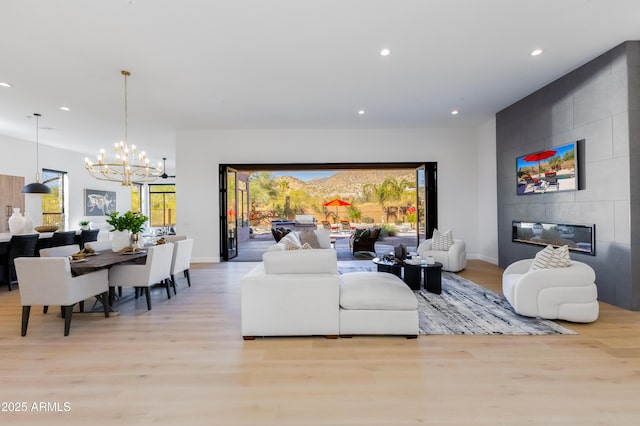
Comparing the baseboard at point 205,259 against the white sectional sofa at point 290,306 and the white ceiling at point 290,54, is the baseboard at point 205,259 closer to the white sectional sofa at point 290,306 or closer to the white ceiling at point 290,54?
the white ceiling at point 290,54

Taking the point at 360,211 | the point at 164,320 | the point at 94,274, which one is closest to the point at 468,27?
the point at 164,320

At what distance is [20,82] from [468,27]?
20.9 ft

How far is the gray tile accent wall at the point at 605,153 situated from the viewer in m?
3.75

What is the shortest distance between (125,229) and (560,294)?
5621 millimetres

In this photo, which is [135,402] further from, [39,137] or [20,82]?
[39,137]

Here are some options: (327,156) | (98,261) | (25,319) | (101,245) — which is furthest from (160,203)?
(25,319)

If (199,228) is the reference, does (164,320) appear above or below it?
below

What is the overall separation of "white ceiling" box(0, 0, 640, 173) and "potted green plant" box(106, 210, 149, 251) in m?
2.09

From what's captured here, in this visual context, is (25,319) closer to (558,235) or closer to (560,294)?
(560,294)

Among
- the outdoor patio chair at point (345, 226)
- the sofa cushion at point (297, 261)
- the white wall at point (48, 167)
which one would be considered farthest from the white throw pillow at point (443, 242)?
the white wall at point (48, 167)

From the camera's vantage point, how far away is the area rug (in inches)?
124

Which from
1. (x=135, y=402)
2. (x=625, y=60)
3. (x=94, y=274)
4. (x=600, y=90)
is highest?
(x=625, y=60)

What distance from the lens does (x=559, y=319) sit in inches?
134

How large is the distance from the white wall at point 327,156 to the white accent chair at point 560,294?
4246mm
